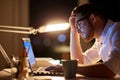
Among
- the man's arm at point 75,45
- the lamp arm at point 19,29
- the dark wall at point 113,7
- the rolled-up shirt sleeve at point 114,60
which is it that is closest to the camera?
the rolled-up shirt sleeve at point 114,60

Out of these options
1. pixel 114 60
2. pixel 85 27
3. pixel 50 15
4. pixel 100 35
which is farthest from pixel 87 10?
pixel 50 15

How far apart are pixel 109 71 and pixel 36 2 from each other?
195 cm

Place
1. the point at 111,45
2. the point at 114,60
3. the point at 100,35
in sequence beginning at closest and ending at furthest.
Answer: the point at 114,60 < the point at 111,45 < the point at 100,35

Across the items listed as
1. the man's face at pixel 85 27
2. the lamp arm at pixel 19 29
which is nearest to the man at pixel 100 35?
the man's face at pixel 85 27

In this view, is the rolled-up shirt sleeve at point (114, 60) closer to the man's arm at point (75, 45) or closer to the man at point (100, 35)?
the man at point (100, 35)

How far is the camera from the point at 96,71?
5.83 feet

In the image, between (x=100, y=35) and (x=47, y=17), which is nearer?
(x=100, y=35)

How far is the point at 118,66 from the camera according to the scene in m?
1.76

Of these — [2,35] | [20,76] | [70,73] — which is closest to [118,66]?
[70,73]

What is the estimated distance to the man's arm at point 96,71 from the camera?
175cm

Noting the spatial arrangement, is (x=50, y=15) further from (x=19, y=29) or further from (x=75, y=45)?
(x=19, y=29)

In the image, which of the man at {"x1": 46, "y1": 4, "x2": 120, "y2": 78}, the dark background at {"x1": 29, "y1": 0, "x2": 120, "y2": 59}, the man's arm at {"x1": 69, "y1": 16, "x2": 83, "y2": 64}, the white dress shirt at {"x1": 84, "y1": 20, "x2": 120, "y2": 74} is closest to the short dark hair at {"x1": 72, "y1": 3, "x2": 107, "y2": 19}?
the man at {"x1": 46, "y1": 4, "x2": 120, "y2": 78}

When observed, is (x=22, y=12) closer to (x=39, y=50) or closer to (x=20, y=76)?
(x=39, y=50)

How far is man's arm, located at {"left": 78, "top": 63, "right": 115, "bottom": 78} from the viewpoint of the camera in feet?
5.75
